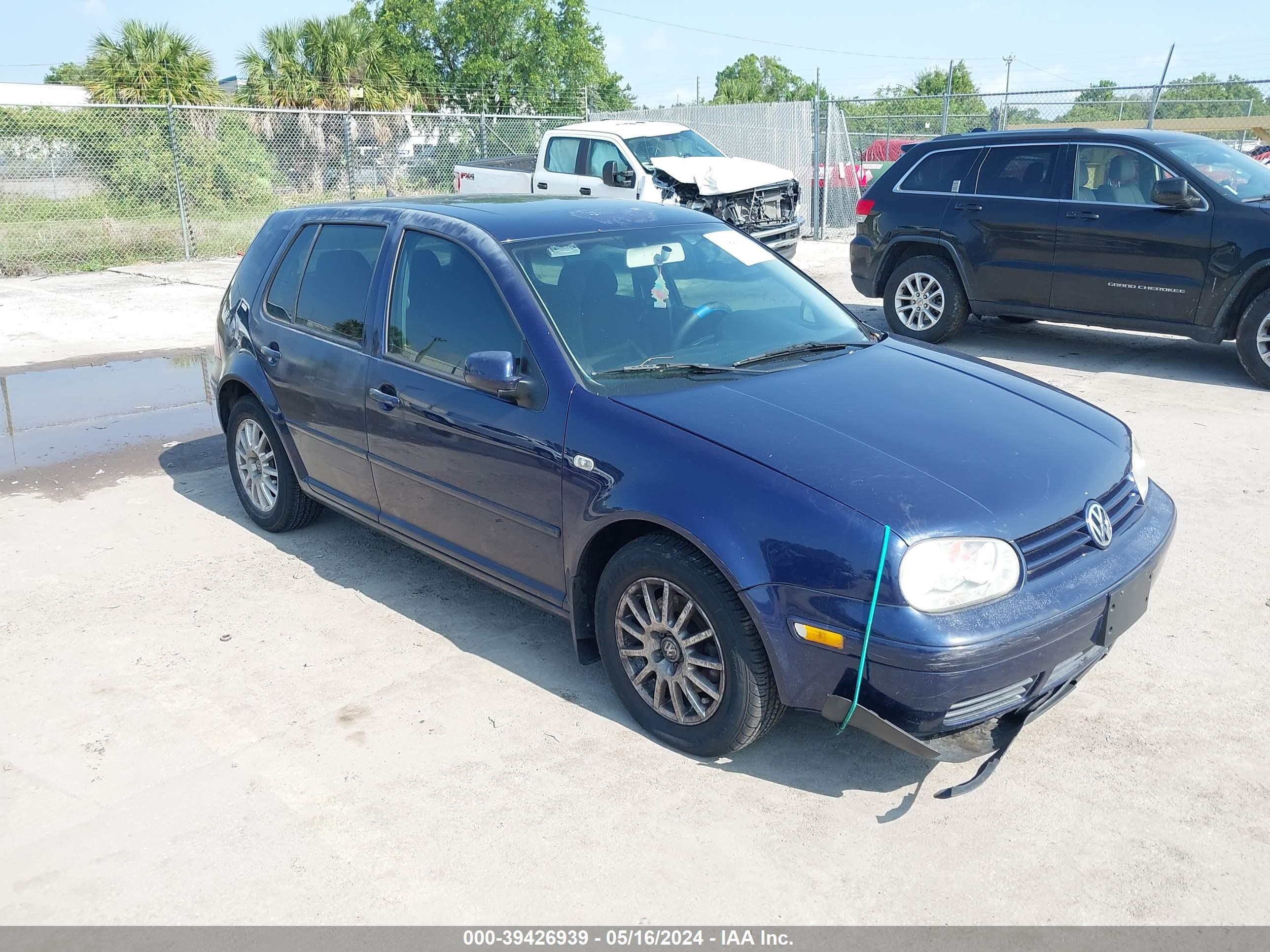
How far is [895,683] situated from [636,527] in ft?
3.26

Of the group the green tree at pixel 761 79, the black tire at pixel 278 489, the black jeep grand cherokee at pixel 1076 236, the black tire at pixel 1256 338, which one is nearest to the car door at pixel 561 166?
the black jeep grand cherokee at pixel 1076 236

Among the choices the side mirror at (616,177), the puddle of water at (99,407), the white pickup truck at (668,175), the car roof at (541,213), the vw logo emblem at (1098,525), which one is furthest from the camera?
the side mirror at (616,177)

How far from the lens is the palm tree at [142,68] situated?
25.2m

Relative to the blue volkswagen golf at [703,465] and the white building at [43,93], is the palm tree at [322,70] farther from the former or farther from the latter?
the blue volkswagen golf at [703,465]

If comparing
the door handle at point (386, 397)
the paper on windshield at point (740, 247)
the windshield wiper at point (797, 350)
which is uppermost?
the paper on windshield at point (740, 247)

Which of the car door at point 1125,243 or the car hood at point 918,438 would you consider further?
the car door at point 1125,243

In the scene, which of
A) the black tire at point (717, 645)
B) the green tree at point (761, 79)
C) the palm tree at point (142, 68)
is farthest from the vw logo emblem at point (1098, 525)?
the green tree at point (761, 79)

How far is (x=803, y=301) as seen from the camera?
15.3 ft

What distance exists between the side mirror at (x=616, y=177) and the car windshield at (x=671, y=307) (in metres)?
9.58

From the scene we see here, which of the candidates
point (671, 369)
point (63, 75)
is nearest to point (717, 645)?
point (671, 369)

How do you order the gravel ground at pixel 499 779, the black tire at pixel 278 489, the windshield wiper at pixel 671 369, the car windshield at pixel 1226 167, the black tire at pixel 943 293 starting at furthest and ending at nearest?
1. the black tire at pixel 943 293
2. the car windshield at pixel 1226 167
3. the black tire at pixel 278 489
4. the windshield wiper at pixel 671 369
5. the gravel ground at pixel 499 779

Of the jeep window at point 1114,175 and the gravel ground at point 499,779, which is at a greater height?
the jeep window at point 1114,175

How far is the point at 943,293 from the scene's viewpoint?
9617 mm

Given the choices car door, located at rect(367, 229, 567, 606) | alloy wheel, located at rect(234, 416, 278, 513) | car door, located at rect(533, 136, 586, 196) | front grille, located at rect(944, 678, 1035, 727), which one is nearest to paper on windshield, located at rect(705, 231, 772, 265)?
car door, located at rect(367, 229, 567, 606)
